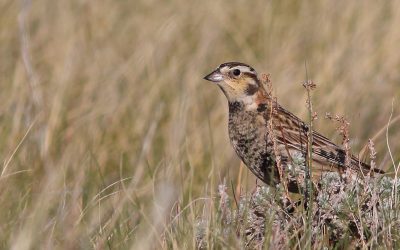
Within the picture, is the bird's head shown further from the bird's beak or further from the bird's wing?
the bird's wing

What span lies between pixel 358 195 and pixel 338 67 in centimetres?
362

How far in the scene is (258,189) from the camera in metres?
4.76

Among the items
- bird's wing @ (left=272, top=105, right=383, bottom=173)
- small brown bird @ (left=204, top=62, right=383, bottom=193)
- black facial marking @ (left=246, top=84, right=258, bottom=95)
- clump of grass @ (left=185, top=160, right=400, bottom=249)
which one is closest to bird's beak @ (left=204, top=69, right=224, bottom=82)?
small brown bird @ (left=204, top=62, right=383, bottom=193)

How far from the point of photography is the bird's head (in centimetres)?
648

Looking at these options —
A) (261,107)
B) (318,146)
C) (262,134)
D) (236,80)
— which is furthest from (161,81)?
(318,146)

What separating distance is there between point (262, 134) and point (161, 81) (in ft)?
6.70

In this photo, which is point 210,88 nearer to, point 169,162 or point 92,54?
point 92,54

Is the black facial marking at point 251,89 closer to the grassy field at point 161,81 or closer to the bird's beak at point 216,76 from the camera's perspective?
the bird's beak at point 216,76

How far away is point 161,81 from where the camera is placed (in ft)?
26.0

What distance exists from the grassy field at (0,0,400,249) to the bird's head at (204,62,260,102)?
0.91 feet

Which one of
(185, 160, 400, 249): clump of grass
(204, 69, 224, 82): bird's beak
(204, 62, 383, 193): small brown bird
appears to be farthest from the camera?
(204, 69, 224, 82): bird's beak

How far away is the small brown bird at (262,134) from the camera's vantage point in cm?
574

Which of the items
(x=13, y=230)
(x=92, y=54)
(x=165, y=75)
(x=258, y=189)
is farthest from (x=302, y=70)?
(x=13, y=230)

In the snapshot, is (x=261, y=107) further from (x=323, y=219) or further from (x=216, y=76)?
(x=323, y=219)
